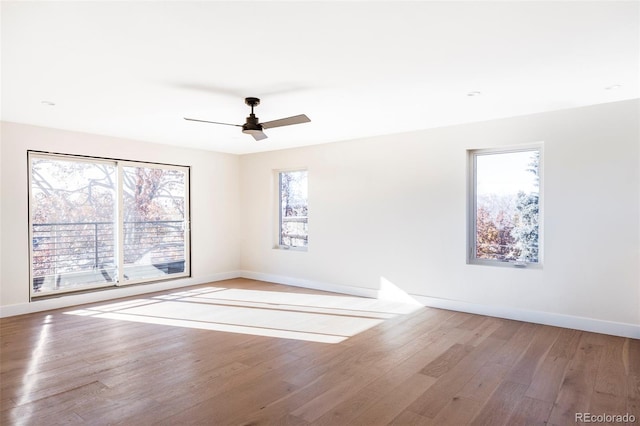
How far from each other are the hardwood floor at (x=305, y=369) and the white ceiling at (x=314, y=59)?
91.7 inches

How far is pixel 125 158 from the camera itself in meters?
5.52

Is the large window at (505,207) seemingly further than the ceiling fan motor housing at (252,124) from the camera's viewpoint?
Yes

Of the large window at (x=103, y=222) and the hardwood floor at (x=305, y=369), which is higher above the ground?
the large window at (x=103, y=222)

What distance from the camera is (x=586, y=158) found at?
3861 mm

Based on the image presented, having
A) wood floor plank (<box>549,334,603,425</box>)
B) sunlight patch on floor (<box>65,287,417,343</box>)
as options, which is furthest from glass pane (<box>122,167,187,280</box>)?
wood floor plank (<box>549,334,603,425</box>)

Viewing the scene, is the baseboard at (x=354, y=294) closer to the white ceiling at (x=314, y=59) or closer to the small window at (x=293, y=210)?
the small window at (x=293, y=210)

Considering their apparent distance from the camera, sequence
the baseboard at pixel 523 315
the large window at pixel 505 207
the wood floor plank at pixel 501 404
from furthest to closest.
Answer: the large window at pixel 505 207
the baseboard at pixel 523 315
the wood floor plank at pixel 501 404

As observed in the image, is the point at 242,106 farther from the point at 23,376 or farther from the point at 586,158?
the point at 586,158

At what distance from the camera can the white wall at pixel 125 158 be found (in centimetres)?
448

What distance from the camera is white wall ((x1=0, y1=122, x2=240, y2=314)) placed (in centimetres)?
448

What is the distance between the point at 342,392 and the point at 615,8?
9.23ft

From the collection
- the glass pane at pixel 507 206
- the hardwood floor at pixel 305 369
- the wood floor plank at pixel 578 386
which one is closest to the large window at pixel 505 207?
the glass pane at pixel 507 206

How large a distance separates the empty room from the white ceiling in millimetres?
22

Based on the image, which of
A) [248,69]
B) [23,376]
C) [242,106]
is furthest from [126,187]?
[248,69]
